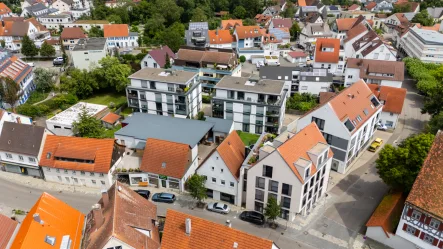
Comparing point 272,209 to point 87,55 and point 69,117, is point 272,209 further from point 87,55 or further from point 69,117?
point 87,55

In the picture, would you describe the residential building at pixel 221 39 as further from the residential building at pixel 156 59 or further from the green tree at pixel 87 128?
the green tree at pixel 87 128

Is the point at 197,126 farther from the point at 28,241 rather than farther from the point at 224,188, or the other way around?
the point at 28,241

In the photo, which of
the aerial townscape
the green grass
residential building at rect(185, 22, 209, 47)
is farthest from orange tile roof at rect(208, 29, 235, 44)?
the green grass

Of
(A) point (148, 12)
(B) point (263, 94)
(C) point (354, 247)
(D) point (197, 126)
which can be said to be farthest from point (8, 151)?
(A) point (148, 12)

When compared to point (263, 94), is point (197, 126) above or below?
below

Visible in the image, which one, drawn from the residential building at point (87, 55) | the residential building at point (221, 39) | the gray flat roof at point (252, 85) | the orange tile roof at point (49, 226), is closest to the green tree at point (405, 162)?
the gray flat roof at point (252, 85)

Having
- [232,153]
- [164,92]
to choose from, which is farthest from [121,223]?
[164,92]

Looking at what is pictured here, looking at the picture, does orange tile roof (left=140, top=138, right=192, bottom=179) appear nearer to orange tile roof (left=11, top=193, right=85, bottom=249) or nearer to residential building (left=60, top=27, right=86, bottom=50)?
orange tile roof (left=11, top=193, right=85, bottom=249)
